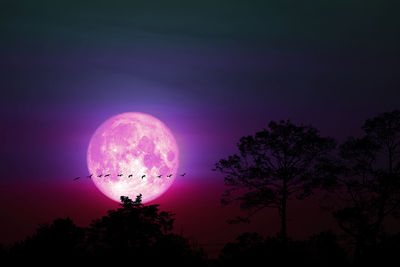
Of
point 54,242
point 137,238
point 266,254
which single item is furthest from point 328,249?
point 54,242

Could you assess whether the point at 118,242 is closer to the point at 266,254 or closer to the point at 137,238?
the point at 137,238

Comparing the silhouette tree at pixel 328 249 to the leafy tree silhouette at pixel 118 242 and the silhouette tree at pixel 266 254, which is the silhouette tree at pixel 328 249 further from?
the leafy tree silhouette at pixel 118 242

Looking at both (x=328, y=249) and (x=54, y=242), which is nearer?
(x=54, y=242)

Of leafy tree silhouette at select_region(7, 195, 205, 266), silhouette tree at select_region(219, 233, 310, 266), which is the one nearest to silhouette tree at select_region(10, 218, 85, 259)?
leafy tree silhouette at select_region(7, 195, 205, 266)

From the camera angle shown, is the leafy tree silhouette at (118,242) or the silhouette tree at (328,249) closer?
the leafy tree silhouette at (118,242)

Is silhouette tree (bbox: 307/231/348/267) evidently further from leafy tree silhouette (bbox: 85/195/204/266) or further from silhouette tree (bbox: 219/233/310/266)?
leafy tree silhouette (bbox: 85/195/204/266)

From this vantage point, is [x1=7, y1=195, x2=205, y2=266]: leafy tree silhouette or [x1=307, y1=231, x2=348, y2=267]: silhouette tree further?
[x1=307, y1=231, x2=348, y2=267]: silhouette tree

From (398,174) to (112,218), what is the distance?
2367 cm

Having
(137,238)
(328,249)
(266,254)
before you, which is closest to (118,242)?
(137,238)

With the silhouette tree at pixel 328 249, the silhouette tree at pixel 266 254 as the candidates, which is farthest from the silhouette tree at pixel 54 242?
the silhouette tree at pixel 328 249

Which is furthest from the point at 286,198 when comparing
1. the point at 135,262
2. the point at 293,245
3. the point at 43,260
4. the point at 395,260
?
the point at 43,260

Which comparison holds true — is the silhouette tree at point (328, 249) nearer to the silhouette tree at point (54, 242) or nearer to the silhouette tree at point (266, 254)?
the silhouette tree at point (266, 254)

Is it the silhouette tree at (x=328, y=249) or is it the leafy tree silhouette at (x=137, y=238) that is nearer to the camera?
the leafy tree silhouette at (x=137, y=238)

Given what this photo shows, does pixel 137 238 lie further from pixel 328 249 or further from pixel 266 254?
pixel 328 249
